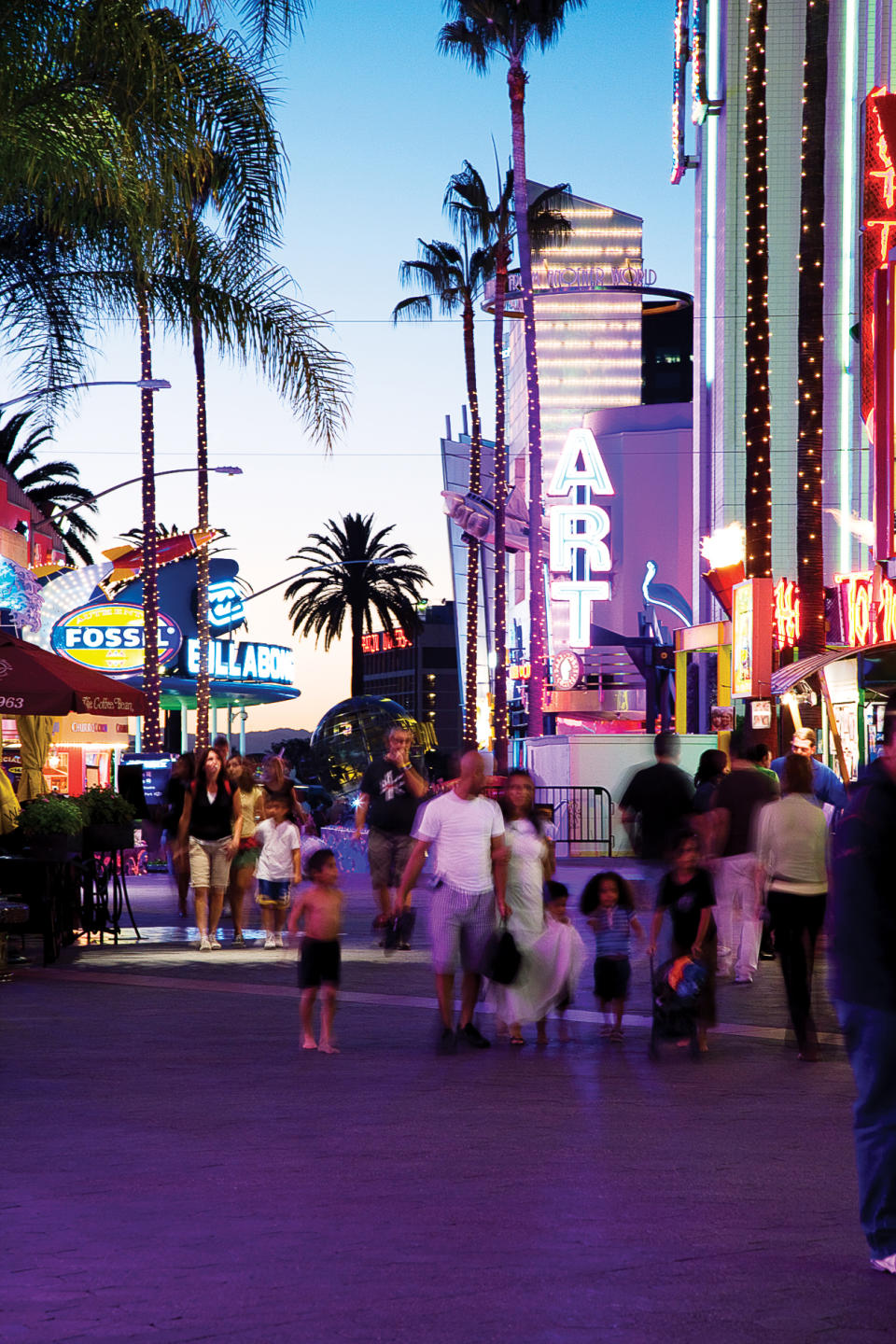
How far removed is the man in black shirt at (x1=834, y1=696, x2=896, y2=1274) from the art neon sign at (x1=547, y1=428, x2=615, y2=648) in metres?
48.5

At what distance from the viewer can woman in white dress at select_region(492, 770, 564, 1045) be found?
1106 centimetres

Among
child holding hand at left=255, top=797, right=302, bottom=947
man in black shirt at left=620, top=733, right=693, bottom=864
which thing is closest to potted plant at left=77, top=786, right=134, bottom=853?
child holding hand at left=255, top=797, right=302, bottom=947

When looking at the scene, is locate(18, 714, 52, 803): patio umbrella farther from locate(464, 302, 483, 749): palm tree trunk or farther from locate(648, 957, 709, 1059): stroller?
locate(464, 302, 483, 749): palm tree trunk

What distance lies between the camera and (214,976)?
14.6 meters

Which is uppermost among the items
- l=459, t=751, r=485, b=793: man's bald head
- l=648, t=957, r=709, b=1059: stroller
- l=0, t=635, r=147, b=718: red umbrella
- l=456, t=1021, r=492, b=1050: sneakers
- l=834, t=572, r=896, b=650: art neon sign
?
l=834, t=572, r=896, b=650: art neon sign

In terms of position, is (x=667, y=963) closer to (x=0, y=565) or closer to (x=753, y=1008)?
(x=753, y=1008)

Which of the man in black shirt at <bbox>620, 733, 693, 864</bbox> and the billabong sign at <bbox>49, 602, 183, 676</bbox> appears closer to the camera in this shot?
the man in black shirt at <bbox>620, 733, 693, 864</bbox>

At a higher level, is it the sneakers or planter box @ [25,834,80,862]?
planter box @ [25,834,80,862]

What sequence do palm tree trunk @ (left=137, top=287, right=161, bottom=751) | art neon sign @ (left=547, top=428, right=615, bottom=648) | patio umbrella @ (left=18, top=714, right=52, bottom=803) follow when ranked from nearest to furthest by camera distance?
patio umbrella @ (left=18, top=714, right=52, bottom=803)
palm tree trunk @ (left=137, top=287, right=161, bottom=751)
art neon sign @ (left=547, top=428, right=615, bottom=648)

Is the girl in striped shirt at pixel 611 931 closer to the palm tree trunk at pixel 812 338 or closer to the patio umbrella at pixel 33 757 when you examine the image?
the patio umbrella at pixel 33 757

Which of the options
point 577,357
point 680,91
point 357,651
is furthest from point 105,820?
point 577,357

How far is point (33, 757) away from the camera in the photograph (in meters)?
21.9

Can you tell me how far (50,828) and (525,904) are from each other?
5840mm

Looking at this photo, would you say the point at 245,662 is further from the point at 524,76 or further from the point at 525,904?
the point at 525,904
